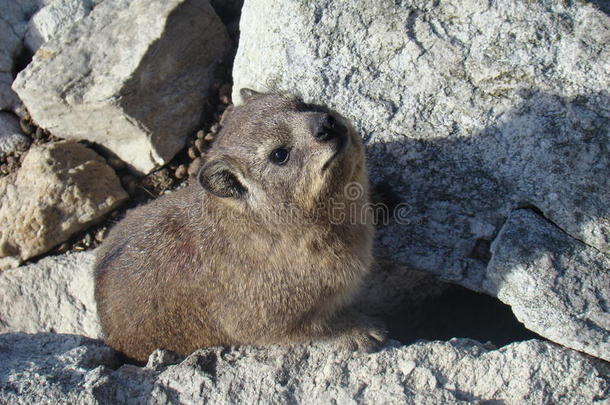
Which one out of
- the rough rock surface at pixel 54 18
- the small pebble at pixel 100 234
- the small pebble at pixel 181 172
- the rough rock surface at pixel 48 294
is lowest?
the rough rock surface at pixel 48 294

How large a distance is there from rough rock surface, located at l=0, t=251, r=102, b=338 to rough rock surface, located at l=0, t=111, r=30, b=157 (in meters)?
1.36

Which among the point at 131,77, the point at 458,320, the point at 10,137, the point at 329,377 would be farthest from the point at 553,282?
the point at 10,137

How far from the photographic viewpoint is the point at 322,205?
513 centimetres

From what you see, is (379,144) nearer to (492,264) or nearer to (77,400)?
(492,264)

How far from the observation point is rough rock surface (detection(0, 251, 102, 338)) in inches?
263

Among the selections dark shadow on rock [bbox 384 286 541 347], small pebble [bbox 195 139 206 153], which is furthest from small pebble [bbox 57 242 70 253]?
dark shadow on rock [bbox 384 286 541 347]

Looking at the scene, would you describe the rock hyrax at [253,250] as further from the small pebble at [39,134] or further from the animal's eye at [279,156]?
the small pebble at [39,134]

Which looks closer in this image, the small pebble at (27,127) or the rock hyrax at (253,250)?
the rock hyrax at (253,250)

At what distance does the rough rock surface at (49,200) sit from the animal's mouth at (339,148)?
9.67 ft

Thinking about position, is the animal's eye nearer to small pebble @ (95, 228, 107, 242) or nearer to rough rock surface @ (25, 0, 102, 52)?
small pebble @ (95, 228, 107, 242)

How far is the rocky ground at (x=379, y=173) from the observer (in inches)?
198

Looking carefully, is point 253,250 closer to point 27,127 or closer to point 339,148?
point 339,148

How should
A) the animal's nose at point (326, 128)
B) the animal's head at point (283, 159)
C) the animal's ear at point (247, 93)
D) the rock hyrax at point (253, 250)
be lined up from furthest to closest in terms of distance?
the animal's ear at point (247, 93), the rock hyrax at point (253, 250), the animal's head at point (283, 159), the animal's nose at point (326, 128)

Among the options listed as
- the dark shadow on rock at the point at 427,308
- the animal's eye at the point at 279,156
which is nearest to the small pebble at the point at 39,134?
the animal's eye at the point at 279,156
